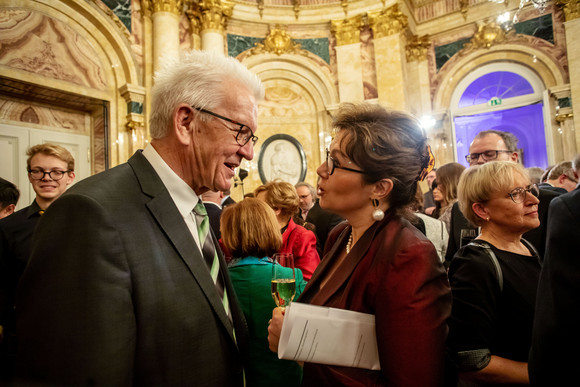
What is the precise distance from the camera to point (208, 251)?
A: 5.16 feet

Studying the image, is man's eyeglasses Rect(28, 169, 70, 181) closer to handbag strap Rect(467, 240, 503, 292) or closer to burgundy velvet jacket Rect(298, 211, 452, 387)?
burgundy velvet jacket Rect(298, 211, 452, 387)

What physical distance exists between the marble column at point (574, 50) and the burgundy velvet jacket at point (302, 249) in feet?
30.1

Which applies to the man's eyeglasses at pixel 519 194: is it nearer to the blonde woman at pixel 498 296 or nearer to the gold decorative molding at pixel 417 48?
the blonde woman at pixel 498 296

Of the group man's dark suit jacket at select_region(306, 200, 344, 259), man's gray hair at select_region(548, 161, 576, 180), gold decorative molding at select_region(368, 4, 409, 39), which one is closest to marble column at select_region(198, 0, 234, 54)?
gold decorative molding at select_region(368, 4, 409, 39)

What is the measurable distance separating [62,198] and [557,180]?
15.7ft

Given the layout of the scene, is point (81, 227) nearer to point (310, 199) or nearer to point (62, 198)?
point (62, 198)

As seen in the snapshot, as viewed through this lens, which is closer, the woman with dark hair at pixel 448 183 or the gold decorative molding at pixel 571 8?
the woman with dark hair at pixel 448 183

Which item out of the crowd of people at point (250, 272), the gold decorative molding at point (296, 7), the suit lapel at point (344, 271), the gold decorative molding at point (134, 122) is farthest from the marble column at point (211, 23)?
the suit lapel at point (344, 271)

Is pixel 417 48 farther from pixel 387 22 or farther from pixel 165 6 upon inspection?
pixel 165 6

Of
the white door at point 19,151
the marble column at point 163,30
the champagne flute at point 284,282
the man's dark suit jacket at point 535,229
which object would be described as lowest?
the champagne flute at point 284,282

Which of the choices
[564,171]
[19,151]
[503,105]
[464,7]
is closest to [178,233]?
[564,171]

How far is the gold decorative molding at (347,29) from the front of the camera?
10016 mm

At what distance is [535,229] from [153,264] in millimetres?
2584

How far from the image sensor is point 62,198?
109cm
